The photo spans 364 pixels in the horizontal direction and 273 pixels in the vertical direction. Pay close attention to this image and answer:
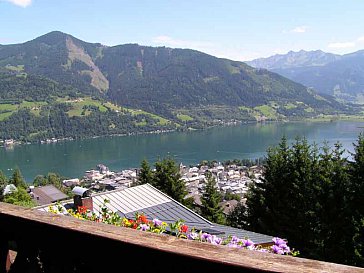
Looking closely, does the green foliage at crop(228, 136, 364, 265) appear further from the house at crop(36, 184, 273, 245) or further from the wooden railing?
the wooden railing

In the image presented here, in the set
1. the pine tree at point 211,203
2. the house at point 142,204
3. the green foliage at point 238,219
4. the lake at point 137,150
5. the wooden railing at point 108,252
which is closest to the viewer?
the wooden railing at point 108,252

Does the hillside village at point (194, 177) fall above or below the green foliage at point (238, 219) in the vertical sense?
below

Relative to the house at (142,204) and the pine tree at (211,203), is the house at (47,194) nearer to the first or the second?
the pine tree at (211,203)

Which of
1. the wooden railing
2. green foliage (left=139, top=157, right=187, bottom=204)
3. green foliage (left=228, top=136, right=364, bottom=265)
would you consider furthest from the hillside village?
the wooden railing

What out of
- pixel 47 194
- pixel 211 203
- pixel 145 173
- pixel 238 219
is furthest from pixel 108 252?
pixel 47 194

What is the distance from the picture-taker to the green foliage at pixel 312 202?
44.1 ft

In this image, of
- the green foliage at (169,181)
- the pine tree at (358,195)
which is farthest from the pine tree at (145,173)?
the pine tree at (358,195)

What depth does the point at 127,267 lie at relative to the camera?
1122 millimetres

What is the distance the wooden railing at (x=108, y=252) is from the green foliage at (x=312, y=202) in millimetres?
12012

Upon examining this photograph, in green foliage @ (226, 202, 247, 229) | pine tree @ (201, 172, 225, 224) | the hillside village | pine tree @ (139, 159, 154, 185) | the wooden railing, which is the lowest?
the hillside village

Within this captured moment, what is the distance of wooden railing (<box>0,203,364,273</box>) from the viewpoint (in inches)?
35.4

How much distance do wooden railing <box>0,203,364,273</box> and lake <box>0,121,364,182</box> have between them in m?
78.3

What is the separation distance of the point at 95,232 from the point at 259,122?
613 feet

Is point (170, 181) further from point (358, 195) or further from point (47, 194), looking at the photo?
point (47, 194)
